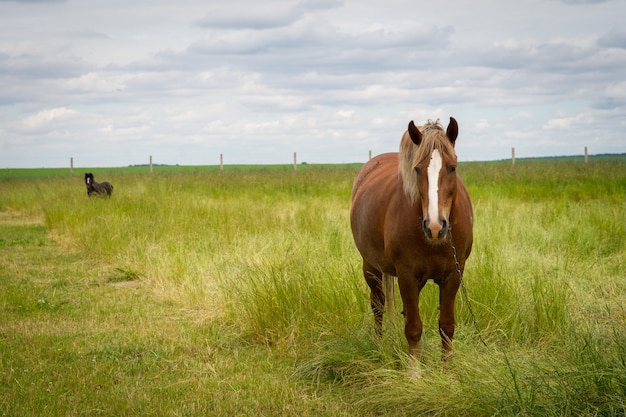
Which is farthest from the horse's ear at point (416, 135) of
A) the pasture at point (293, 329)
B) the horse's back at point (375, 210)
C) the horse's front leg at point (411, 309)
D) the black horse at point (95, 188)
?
the black horse at point (95, 188)

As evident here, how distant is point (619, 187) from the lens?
53.3 ft

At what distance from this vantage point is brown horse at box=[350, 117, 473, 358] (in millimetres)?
3957

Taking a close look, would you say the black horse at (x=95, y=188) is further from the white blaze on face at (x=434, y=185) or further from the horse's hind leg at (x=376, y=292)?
the white blaze on face at (x=434, y=185)

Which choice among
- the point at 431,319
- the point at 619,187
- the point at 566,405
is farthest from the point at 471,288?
the point at 619,187

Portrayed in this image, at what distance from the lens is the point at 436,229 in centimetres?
379

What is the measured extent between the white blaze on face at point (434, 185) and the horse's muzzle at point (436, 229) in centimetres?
3

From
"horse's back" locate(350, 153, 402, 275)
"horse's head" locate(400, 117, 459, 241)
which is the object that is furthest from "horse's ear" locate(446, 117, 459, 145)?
"horse's back" locate(350, 153, 402, 275)

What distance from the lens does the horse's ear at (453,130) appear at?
162 inches

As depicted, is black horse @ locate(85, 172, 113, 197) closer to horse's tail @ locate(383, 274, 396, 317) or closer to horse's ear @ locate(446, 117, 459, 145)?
horse's tail @ locate(383, 274, 396, 317)

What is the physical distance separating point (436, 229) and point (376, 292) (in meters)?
1.82

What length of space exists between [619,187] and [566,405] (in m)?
14.5

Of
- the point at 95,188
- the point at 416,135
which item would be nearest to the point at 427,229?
the point at 416,135

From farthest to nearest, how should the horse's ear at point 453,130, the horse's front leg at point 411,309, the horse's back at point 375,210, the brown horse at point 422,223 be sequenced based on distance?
1. the horse's back at point 375,210
2. the horse's front leg at point 411,309
3. the horse's ear at point 453,130
4. the brown horse at point 422,223

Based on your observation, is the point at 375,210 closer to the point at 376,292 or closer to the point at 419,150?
the point at 376,292
